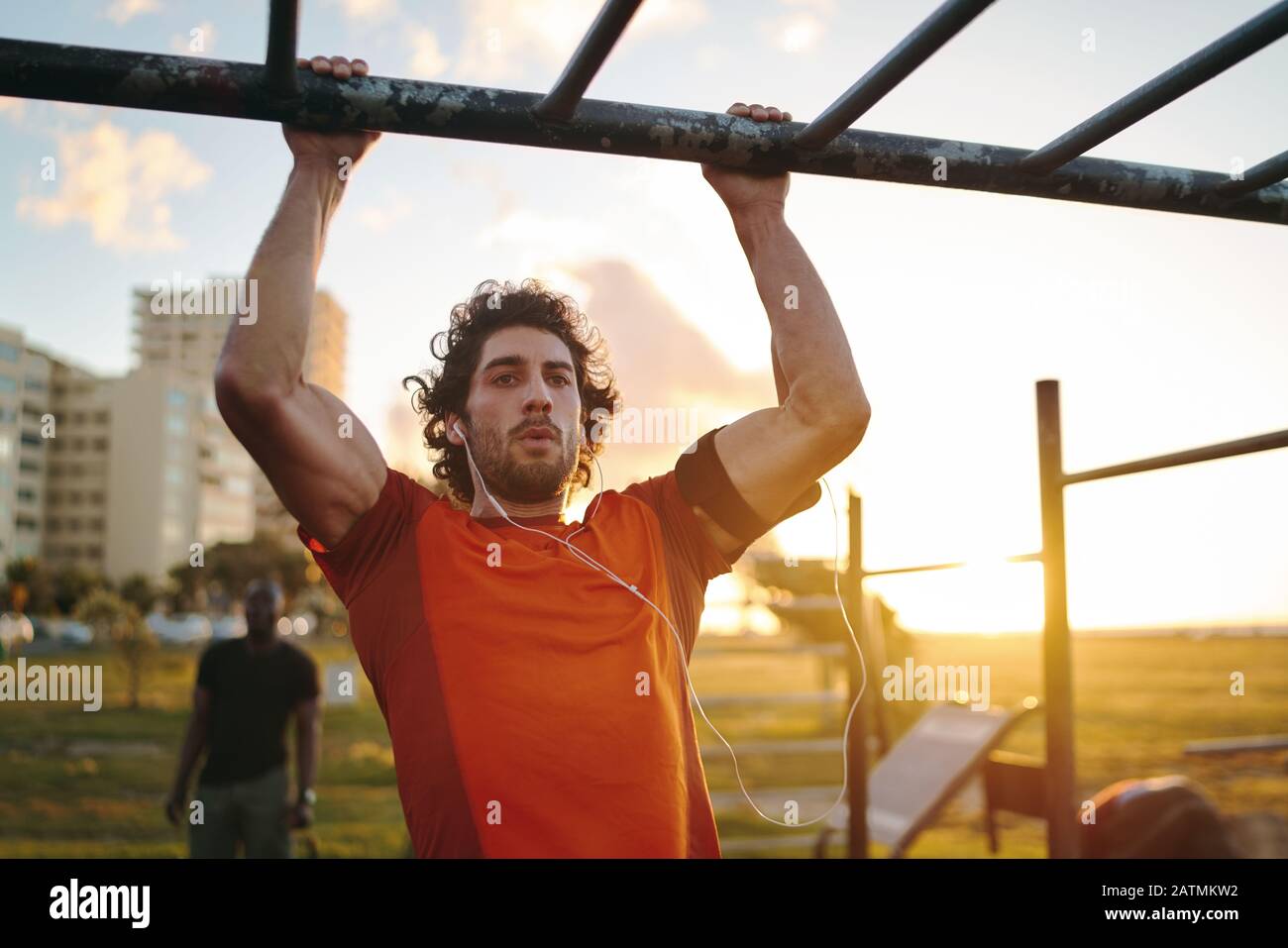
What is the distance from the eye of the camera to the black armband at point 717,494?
2023 millimetres

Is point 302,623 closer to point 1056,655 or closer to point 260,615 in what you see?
point 260,615

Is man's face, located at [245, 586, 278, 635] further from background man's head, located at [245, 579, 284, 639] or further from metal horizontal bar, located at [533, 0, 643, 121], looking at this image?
metal horizontal bar, located at [533, 0, 643, 121]

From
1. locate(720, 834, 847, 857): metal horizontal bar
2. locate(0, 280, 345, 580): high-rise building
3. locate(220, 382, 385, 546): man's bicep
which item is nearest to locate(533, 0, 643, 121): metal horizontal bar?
locate(220, 382, 385, 546): man's bicep

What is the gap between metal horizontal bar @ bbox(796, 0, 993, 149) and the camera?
1.34 meters

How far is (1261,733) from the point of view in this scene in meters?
16.3

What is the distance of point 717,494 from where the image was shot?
2.03 meters

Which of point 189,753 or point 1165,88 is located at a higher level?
point 1165,88

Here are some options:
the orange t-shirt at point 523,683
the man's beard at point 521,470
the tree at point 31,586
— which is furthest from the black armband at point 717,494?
the tree at point 31,586

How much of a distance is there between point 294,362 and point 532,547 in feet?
1.99

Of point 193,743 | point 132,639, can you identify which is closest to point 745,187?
point 193,743

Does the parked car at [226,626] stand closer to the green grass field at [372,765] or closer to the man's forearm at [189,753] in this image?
the green grass field at [372,765]

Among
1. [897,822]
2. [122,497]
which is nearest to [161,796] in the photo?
[897,822]

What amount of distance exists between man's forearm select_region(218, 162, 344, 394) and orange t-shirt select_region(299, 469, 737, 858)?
37 centimetres
